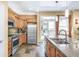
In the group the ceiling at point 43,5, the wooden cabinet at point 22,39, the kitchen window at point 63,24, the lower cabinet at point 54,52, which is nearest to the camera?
the lower cabinet at point 54,52

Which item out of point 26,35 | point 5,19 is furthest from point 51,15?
point 5,19

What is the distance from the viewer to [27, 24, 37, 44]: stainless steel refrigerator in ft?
37.6

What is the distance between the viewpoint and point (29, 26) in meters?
11.6

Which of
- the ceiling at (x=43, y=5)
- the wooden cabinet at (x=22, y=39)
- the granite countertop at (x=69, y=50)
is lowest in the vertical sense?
the wooden cabinet at (x=22, y=39)

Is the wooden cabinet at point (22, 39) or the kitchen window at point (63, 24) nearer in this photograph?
the wooden cabinet at point (22, 39)

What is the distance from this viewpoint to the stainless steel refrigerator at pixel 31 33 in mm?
11445

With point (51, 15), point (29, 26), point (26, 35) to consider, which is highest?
point (51, 15)

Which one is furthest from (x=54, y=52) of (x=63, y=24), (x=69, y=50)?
(x=63, y=24)

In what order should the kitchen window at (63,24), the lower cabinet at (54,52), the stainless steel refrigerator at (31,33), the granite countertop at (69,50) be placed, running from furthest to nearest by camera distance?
1. the stainless steel refrigerator at (31,33)
2. the kitchen window at (63,24)
3. the lower cabinet at (54,52)
4. the granite countertop at (69,50)

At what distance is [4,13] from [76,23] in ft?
19.5

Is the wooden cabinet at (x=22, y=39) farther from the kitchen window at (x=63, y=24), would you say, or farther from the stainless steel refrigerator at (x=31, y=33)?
the kitchen window at (x=63, y=24)

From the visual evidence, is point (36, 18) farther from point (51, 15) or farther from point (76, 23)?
point (76, 23)

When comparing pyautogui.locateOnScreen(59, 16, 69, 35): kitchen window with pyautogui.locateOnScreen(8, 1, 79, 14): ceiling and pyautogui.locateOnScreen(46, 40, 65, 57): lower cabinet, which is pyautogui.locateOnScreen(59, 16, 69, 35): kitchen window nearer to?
pyautogui.locateOnScreen(8, 1, 79, 14): ceiling

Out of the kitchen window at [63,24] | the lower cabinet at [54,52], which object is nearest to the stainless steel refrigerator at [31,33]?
the kitchen window at [63,24]
